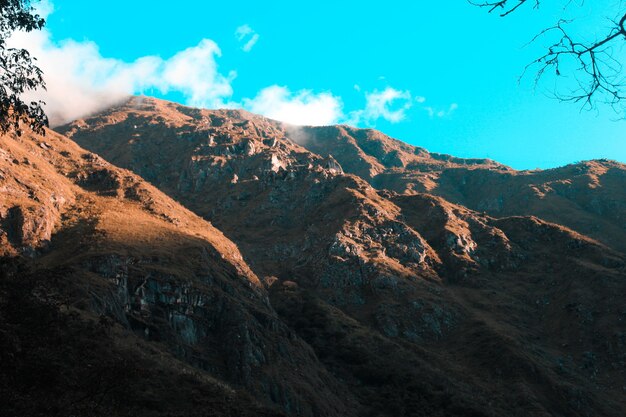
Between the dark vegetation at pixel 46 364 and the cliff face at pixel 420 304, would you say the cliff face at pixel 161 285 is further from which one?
the dark vegetation at pixel 46 364

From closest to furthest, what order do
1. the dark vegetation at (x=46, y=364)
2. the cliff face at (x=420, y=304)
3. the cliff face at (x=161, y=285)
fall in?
the dark vegetation at (x=46, y=364) < the cliff face at (x=161, y=285) < the cliff face at (x=420, y=304)

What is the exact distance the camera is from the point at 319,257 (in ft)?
478

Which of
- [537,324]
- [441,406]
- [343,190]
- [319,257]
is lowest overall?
[441,406]

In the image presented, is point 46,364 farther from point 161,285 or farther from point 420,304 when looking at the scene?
point 420,304

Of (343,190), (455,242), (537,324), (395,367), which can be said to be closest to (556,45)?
(395,367)

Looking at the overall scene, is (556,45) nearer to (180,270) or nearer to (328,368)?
(180,270)

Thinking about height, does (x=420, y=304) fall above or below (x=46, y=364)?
below

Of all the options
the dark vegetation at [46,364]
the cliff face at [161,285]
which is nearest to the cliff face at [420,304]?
the cliff face at [161,285]

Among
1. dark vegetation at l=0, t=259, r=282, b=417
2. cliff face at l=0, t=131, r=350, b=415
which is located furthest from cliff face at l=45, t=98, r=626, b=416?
dark vegetation at l=0, t=259, r=282, b=417

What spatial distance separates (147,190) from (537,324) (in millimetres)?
112954

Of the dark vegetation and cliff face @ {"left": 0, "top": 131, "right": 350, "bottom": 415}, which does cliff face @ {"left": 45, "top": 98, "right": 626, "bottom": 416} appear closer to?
cliff face @ {"left": 0, "top": 131, "right": 350, "bottom": 415}

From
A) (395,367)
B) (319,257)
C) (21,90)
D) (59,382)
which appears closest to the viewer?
(21,90)

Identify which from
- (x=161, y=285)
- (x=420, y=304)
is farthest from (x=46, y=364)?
(x=420, y=304)

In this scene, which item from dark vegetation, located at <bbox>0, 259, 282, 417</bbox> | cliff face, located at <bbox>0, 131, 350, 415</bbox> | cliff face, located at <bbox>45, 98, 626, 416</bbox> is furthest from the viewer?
cliff face, located at <bbox>45, 98, 626, 416</bbox>
